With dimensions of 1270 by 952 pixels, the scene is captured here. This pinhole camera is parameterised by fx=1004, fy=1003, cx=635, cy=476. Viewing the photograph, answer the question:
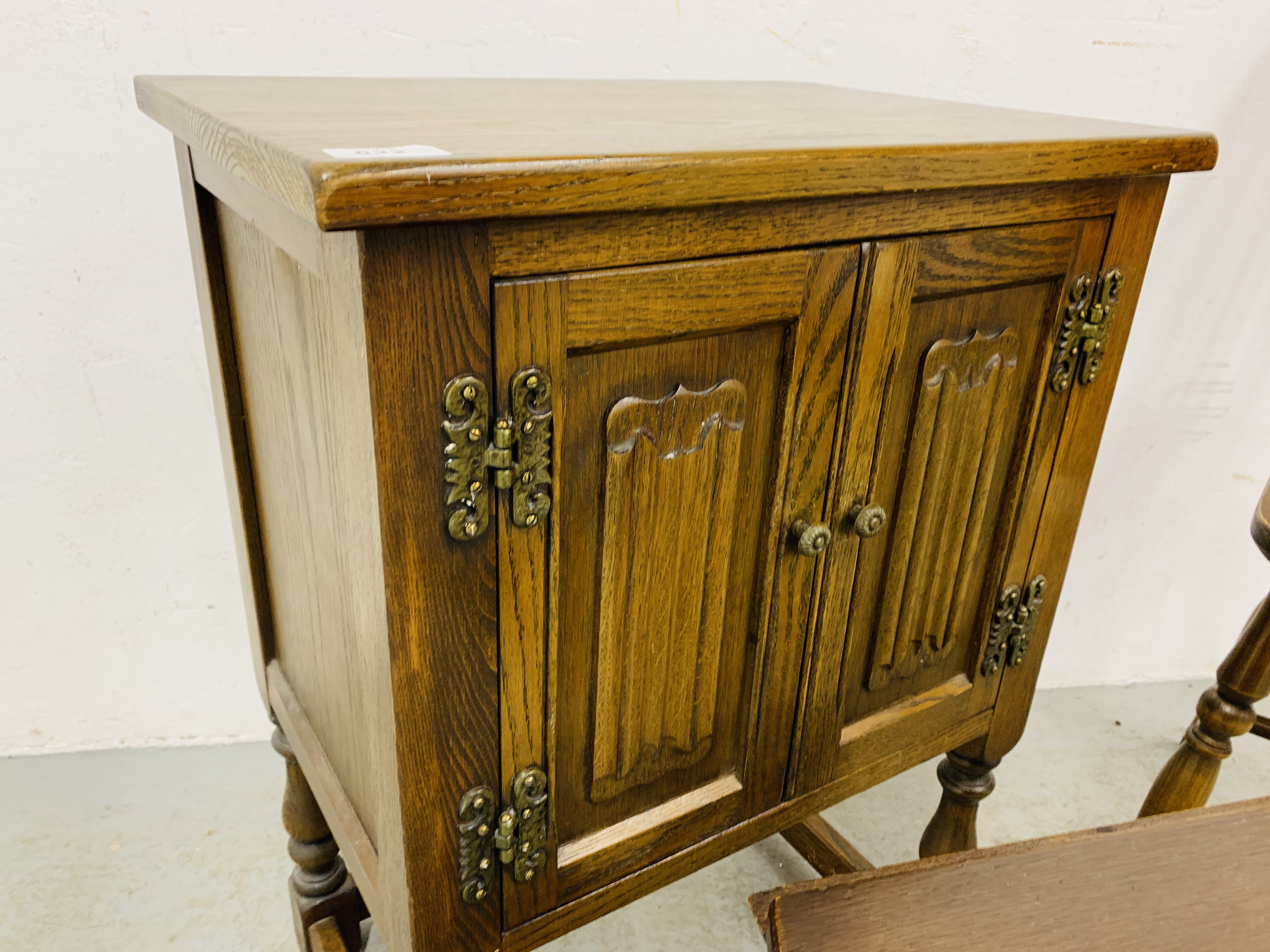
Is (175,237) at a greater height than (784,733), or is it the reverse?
(175,237)

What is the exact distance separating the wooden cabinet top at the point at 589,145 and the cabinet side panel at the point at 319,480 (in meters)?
0.06

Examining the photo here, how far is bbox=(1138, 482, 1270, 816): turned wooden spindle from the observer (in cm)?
144

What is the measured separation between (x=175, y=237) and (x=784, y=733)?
3.73 ft

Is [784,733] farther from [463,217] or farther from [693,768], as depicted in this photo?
[463,217]

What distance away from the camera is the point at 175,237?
1.49 metres

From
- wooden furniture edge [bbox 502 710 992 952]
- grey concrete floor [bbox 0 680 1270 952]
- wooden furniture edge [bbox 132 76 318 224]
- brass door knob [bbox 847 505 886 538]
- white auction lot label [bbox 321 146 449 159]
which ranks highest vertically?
white auction lot label [bbox 321 146 449 159]

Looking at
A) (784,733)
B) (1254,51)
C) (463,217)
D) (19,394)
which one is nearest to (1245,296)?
(1254,51)

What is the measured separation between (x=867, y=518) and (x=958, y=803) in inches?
25.7

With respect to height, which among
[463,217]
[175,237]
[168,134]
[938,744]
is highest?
[463,217]

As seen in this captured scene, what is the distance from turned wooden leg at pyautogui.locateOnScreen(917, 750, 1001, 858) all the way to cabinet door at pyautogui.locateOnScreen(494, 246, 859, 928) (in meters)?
0.47

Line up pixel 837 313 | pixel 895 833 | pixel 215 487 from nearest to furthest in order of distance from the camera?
pixel 837 313
pixel 215 487
pixel 895 833

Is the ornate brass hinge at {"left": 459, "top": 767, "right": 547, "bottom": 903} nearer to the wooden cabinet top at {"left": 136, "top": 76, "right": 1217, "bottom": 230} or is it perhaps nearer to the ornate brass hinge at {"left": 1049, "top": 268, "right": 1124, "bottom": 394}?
the wooden cabinet top at {"left": 136, "top": 76, "right": 1217, "bottom": 230}

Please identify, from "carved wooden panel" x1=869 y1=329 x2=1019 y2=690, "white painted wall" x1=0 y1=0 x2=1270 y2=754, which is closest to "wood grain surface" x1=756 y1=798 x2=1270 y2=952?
"carved wooden panel" x1=869 y1=329 x2=1019 y2=690

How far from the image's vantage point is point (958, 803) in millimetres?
1405
